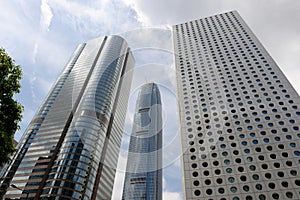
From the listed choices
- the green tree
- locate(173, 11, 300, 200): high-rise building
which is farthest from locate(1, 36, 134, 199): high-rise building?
the green tree

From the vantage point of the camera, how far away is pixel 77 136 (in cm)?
7088

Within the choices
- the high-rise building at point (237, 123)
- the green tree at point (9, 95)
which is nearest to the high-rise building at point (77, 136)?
the high-rise building at point (237, 123)

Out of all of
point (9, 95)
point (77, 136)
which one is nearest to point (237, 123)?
point (9, 95)

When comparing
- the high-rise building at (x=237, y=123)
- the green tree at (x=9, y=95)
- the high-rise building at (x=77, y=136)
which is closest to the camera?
the green tree at (x=9, y=95)

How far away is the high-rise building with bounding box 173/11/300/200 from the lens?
76.0ft

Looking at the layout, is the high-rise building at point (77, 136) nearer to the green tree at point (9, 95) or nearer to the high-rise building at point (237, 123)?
the high-rise building at point (237, 123)

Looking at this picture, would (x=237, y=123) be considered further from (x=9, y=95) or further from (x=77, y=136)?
(x=77, y=136)

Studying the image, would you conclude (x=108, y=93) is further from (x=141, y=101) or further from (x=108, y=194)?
(x=141, y=101)

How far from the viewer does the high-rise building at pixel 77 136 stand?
60.8 metres

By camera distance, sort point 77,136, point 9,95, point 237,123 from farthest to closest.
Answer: point 77,136, point 237,123, point 9,95

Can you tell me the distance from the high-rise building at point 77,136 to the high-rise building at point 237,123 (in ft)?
140

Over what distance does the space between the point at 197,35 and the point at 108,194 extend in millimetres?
60437

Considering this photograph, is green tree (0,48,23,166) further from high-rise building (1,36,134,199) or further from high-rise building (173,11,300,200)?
high-rise building (1,36,134,199)

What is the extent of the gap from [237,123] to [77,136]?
5636 cm
